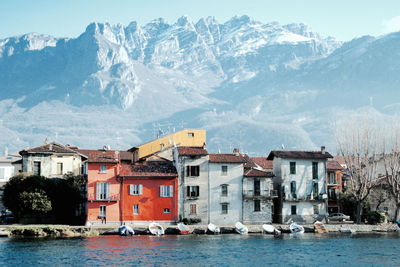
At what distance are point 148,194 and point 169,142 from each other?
101 ft

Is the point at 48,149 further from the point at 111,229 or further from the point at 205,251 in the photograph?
the point at 205,251

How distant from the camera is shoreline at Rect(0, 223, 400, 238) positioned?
7938 cm

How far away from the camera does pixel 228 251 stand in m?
65.8

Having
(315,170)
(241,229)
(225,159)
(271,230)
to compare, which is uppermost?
(225,159)

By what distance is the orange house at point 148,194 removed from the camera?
8788cm

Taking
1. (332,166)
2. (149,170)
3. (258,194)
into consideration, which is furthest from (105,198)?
(332,166)

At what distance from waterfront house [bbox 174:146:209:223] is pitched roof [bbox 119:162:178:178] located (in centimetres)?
139

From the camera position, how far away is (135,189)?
290ft

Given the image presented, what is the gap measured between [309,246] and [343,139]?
35604 millimetres

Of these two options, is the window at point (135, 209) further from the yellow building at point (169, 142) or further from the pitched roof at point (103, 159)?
the yellow building at point (169, 142)

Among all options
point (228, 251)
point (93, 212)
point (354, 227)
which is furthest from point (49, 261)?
point (354, 227)

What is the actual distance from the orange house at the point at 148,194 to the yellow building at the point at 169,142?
2594 cm

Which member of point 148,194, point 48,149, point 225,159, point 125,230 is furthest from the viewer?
point 48,149

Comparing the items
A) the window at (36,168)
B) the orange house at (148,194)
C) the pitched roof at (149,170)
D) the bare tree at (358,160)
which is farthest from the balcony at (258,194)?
the window at (36,168)
